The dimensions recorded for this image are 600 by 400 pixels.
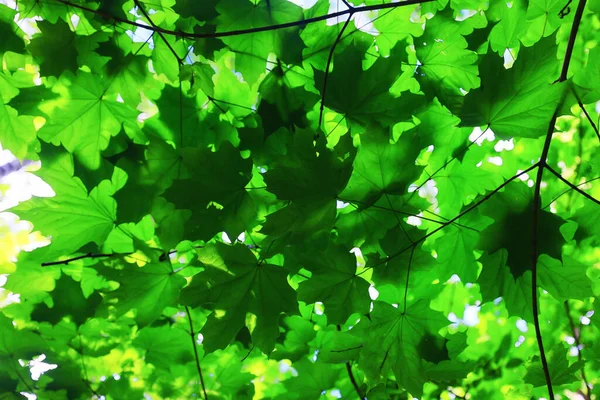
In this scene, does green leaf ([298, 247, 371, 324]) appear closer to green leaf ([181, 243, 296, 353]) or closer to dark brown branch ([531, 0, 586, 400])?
green leaf ([181, 243, 296, 353])

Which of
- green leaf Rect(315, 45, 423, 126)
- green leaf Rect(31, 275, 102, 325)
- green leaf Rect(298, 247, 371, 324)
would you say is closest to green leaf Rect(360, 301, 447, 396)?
green leaf Rect(298, 247, 371, 324)

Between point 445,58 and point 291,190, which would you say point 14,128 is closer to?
point 291,190

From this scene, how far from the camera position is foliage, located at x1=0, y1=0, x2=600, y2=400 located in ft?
4.47

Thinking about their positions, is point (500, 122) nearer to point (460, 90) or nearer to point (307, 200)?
point (460, 90)

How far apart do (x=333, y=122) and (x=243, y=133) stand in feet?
1.26

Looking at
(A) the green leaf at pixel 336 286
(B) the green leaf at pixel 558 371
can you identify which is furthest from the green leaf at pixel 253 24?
(B) the green leaf at pixel 558 371

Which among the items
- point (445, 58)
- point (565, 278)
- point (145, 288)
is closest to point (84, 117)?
point (145, 288)

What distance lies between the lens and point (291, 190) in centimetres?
122

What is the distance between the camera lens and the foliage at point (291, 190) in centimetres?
136

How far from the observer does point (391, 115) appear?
5.14ft

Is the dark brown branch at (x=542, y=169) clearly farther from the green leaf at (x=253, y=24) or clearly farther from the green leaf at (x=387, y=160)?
the green leaf at (x=253, y=24)

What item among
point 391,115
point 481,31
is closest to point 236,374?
point 391,115

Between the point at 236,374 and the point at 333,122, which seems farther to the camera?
the point at 236,374

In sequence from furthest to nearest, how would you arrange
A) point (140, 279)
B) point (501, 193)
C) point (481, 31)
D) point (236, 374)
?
1. point (236, 374)
2. point (140, 279)
3. point (481, 31)
4. point (501, 193)
